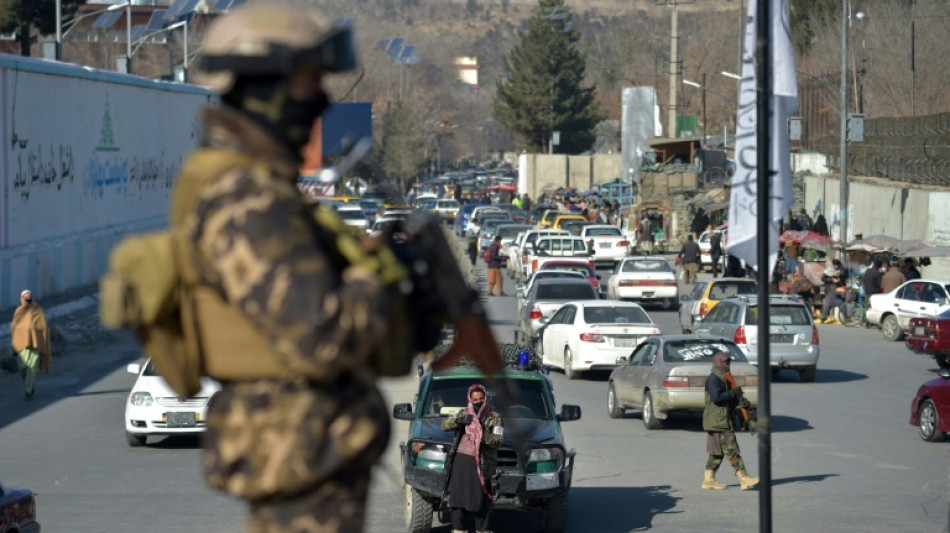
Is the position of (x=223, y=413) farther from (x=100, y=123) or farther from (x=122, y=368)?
(x=100, y=123)

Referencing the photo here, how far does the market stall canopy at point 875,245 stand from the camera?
39.7 m

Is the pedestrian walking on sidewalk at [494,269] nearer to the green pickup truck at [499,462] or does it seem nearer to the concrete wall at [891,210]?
the concrete wall at [891,210]

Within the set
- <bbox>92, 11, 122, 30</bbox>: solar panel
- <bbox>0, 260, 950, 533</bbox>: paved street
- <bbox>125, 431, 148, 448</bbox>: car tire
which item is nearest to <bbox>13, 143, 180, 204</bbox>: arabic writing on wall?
<bbox>0, 260, 950, 533</bbox>: paved street

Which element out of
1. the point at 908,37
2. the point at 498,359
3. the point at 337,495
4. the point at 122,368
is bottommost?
the point at 122,368

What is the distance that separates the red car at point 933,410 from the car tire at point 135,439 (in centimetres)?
1074

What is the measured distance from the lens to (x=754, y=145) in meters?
6.27

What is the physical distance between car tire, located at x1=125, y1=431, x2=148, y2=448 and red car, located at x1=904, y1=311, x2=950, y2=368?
14737mm

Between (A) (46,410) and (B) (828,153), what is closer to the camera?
(A) (46,410)

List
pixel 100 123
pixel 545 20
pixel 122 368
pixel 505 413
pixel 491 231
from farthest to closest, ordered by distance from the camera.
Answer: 1. pixel 545 20
2. pixel 491 231
3. pixel 100 123
4. pixel 122 368
5. pixel 505 413

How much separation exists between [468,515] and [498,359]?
10.8m

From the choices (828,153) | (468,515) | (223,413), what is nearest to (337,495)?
(223,413)

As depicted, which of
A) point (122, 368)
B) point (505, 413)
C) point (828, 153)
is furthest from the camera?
point (828, 153)

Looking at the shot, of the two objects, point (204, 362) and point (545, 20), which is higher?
point (545, 20)

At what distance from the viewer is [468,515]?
14.0 metres
